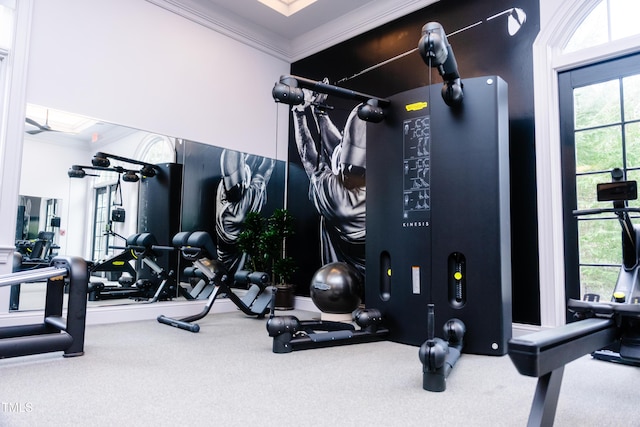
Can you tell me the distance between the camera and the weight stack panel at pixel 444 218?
295cm

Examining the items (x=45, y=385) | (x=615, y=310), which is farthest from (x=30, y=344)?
(x=615, y=310)

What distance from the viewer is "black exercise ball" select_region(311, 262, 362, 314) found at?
3.96 m

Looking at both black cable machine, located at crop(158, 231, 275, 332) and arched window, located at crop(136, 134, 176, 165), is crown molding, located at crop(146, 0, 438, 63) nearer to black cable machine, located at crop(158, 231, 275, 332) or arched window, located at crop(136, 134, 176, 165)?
arched window, located at crop(136, 134, 176, 165)

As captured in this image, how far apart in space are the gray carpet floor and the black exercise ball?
2.87 feet

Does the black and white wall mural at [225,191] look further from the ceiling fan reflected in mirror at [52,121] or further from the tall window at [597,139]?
the tall window at [597,139]

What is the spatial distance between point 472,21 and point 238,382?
3.65 meters

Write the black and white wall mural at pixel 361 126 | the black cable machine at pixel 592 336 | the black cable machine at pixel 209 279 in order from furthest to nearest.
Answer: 1. the black cable machine at pixel 209 279
2. the black and white wall mural at pixel 361 126
3. the black cable machine at pixel 592 336

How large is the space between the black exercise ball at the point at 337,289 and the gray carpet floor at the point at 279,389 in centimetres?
87

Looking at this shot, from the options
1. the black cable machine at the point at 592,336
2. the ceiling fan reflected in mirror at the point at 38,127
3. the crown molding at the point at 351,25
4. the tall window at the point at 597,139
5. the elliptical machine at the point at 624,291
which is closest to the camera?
the black cable machine at the point at 592,336

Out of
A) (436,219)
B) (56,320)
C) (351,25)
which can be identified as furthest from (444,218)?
(351,25)

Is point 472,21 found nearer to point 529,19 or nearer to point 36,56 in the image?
point 529,19

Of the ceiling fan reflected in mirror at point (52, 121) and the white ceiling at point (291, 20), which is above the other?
the white ceiling at point (291, 20)

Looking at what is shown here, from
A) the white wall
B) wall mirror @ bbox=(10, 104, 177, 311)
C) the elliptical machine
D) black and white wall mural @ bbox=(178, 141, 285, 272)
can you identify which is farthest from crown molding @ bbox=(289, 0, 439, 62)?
the elliptical machine

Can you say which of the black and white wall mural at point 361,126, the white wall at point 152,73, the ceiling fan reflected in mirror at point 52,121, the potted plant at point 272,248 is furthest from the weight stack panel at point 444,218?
the ceiling fan reflected in mirror at point 52,121
